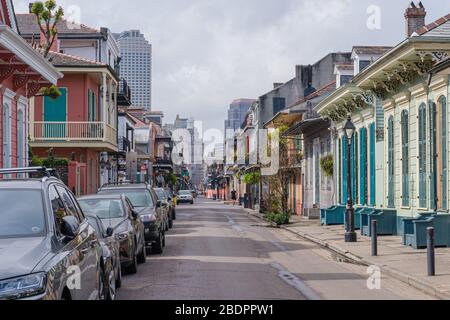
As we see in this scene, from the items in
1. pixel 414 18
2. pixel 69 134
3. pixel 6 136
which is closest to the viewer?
pixel 6 136

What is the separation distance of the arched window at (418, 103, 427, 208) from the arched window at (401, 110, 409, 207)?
1.44m

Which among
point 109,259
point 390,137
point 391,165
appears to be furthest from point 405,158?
point 109,259

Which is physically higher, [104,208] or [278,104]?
[278,104]

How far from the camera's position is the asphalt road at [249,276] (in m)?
12.1

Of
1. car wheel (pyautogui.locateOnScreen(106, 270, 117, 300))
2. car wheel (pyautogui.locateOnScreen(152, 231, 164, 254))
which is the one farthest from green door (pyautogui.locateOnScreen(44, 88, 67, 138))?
car wheel (pyautogui.locateOnScreen(106, 270, 117, 300))

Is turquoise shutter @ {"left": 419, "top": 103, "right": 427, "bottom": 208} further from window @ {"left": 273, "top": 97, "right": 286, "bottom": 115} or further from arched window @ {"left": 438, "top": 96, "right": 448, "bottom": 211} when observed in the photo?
window @ {"left": 273, "top": 97, "right": 286, "bottom": 115}

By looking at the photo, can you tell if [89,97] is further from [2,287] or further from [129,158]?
[2,287]

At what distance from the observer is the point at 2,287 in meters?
6.57

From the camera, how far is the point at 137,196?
20.7 metres

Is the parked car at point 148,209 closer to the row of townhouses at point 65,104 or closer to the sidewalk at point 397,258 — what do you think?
the row of townhouses at point 65,104

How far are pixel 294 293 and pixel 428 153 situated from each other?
10007 millimetres

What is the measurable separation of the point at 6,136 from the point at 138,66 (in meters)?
164

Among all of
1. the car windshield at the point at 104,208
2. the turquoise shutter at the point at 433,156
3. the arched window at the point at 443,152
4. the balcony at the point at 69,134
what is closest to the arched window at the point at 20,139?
the car windshield at the point at 104,208

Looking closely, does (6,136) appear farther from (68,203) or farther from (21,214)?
(21,214)
